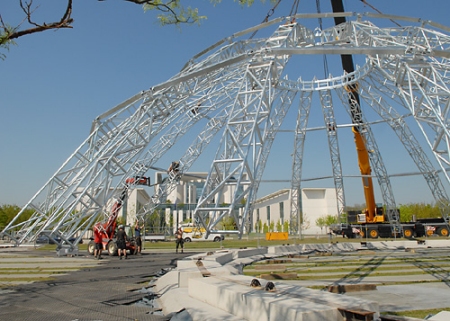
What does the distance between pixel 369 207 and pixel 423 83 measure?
89.3 ft

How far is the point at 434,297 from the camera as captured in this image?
29.7 ft

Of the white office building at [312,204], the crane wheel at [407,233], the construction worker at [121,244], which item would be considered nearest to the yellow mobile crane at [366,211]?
the crane wheel at [407,233]

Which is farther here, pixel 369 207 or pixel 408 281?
pixel 369 207

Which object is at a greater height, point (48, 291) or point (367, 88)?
point (367, 88)

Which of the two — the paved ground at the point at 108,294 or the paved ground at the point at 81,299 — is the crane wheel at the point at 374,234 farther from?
the paved ground at the point at 81,299

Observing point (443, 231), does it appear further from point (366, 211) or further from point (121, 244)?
point (121, 244)

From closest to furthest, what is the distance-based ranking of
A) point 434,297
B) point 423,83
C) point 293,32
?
point 434,297 < point 423,83 < point 293,32

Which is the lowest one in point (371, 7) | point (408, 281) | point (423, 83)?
point (408, 281)

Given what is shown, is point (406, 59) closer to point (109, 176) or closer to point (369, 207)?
point (109, 176)

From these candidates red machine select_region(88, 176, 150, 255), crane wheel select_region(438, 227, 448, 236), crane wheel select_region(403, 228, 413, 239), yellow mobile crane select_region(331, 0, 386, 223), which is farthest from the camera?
crane wheel select_region(438, 227, 448, 236)

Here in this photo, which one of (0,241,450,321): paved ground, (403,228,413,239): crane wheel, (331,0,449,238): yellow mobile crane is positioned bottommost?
(0,241,450,321): paved ground

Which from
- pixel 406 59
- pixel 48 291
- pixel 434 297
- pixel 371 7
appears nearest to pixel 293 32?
pixel 371 7

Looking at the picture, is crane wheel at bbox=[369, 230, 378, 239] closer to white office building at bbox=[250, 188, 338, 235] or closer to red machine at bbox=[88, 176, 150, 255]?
red machine at bbox=[88, 176, 150, 255]

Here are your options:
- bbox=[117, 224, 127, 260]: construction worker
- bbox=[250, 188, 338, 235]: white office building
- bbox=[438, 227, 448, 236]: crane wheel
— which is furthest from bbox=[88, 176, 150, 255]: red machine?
bbox=[250, 188, 338, 235]: white office building
